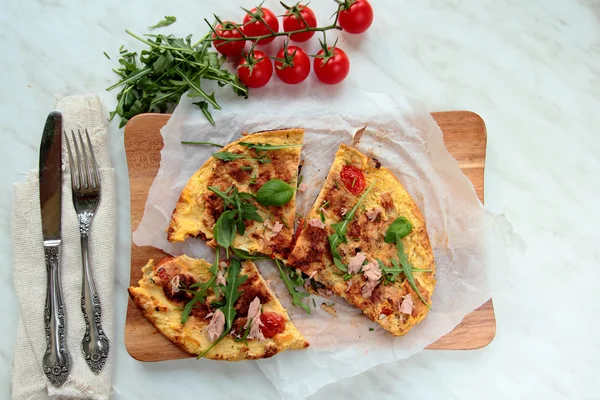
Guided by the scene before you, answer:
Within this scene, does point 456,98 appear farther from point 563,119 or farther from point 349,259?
point 349,259

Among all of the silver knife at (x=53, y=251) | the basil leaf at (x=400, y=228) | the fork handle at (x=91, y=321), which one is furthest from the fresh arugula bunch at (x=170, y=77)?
the basil leaf at (x=400, y=228)

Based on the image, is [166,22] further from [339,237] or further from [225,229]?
[339,237]

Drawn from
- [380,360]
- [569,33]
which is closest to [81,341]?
[380,360]

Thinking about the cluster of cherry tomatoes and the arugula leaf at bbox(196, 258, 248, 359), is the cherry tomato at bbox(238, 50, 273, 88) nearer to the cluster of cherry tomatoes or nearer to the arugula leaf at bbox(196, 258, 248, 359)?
the cluster of cherry tomatoes

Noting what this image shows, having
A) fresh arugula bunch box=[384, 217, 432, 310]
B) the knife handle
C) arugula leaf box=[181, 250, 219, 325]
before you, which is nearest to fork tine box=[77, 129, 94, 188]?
the knife handle

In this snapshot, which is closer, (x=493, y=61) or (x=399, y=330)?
(x=399, y=330)

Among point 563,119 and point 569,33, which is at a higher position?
point 569,33
